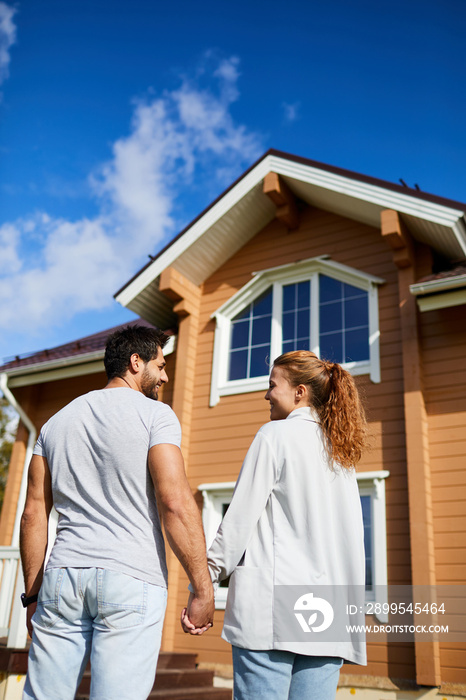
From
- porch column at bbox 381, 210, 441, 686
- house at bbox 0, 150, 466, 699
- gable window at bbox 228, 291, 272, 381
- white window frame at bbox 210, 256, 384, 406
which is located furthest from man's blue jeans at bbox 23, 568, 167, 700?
gable window at bbox 228, 291, 272, 381

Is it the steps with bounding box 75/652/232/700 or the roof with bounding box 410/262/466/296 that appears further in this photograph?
the roof with bounding box 410/262/466/296

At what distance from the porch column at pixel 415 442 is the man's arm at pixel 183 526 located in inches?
185

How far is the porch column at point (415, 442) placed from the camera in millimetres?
5867

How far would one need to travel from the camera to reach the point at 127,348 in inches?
97.3

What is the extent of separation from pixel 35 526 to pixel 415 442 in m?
5.15

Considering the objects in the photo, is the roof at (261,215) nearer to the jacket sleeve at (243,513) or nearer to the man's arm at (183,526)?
the jacket sleeve at (243,513)

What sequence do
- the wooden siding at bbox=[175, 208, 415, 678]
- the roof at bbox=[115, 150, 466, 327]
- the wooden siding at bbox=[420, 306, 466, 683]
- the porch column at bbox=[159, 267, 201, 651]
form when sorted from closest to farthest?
the wooden siding at bbox=[420, 306, 466, 683], the wooden siding at bbox=[175, 208, 415, 678], the roof at bbox=[115, 150, 466, 327], the porch column at bbox=[159, 267, 201, 651]

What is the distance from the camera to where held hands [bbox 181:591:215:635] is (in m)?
1.98

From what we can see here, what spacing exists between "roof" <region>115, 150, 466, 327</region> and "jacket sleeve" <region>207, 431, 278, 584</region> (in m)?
5.97

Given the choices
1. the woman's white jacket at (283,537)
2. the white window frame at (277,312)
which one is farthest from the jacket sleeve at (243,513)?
the white window frame at (277,312)

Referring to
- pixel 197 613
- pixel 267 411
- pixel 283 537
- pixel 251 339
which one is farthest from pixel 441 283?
pixel 197 613

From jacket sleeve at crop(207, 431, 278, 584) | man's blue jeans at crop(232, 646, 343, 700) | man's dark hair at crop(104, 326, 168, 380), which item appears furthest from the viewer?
man's dark hair at crop(104, 326, 168, 380)

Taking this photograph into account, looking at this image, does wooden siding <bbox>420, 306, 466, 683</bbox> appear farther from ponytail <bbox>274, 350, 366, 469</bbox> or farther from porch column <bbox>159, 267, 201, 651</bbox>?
ponytail <bbox>274, 350, 366, 469</bbox>
